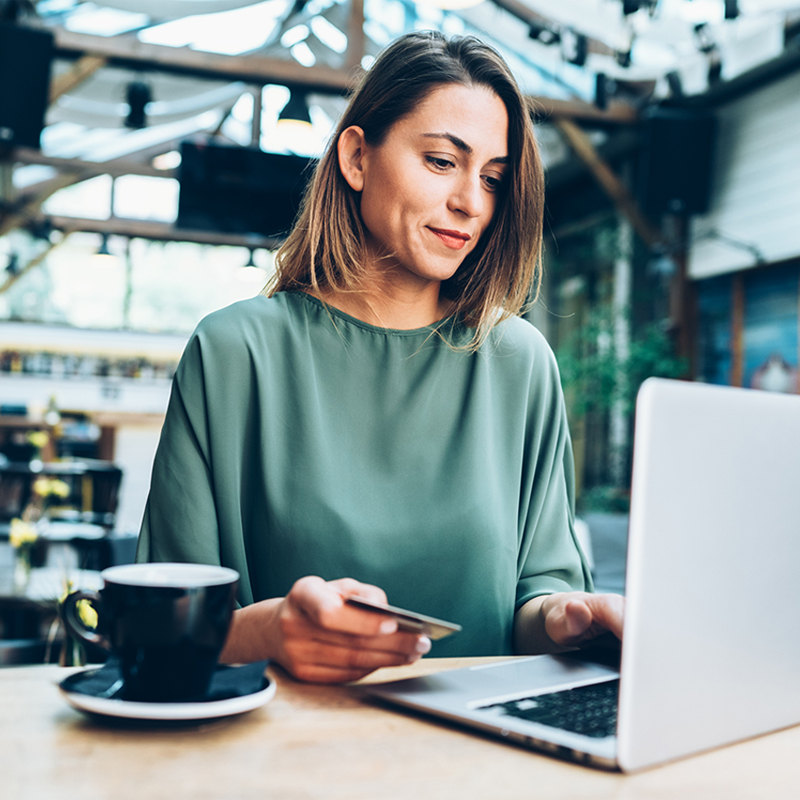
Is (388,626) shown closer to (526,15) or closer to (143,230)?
(526,15)

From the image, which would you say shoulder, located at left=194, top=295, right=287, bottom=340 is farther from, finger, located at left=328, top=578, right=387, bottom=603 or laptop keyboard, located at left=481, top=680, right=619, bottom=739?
laptop keyboard, located at left=481, top=680, right=619, bottom=739

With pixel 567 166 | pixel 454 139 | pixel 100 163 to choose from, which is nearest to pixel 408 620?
pixel 454 139

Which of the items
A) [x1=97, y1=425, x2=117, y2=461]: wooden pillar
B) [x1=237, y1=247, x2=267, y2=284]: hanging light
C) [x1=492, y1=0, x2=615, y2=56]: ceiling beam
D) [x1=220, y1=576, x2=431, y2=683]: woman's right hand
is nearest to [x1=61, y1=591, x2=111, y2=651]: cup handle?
[x1=220, y1=576, x2=431, y2=683]: woman's right hand

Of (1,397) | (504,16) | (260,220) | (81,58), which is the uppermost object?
(504,16)

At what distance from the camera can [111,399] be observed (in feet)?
36.7

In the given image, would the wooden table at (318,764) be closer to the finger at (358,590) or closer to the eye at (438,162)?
the finger at (358,590)

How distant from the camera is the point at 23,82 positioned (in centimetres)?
514

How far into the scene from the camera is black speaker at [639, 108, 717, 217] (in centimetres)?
577

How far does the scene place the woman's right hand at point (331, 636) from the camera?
0.66 meters

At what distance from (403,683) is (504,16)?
22.7ft

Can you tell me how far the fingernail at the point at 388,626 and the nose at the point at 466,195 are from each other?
0.61m

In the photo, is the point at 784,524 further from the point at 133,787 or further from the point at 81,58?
the point at 81,58

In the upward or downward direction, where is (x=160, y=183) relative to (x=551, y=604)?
upward

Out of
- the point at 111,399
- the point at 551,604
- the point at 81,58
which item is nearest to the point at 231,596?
the point at 551,604
